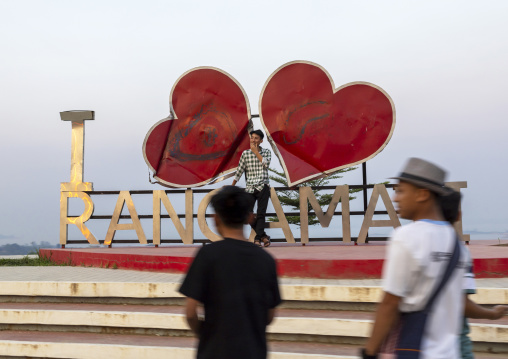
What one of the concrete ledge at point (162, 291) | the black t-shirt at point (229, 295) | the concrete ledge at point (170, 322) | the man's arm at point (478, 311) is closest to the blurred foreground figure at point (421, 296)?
the man's arm at point (478, 311)

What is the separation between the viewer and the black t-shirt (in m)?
2.21

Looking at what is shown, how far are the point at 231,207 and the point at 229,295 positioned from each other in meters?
0.40

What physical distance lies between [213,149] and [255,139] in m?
2.33

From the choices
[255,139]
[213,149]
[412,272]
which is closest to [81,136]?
[213,149]

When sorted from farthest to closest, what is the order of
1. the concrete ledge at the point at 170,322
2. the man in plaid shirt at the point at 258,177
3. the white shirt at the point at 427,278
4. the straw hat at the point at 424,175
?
1. the man in plaid shirt at the point at 258,177
2. the concrete ledge at the point at 170,322
3. the straw hat at the point at 424,175
4. the white shirt at the point at 427,278

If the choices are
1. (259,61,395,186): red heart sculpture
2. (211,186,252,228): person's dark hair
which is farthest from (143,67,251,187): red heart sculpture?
(211,186,252,228): person's dark hair

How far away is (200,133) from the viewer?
11133 millimetres

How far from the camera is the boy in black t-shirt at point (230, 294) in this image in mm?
2215

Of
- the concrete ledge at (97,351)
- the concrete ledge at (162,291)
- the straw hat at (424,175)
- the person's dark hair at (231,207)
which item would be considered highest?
the straw hat at (424,175)

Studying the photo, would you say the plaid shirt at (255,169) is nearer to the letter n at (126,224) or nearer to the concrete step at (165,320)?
the letter n at (126,224)

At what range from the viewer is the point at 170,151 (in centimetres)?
1123

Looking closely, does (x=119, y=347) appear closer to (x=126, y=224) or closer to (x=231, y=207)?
(x=231, y=207)

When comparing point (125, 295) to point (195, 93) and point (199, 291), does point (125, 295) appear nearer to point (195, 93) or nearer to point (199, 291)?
point (199, 291)

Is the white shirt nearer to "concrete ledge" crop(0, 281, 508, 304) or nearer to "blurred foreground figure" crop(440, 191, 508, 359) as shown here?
"blurred foreground figure" crop(440, 191, 508, 359)
